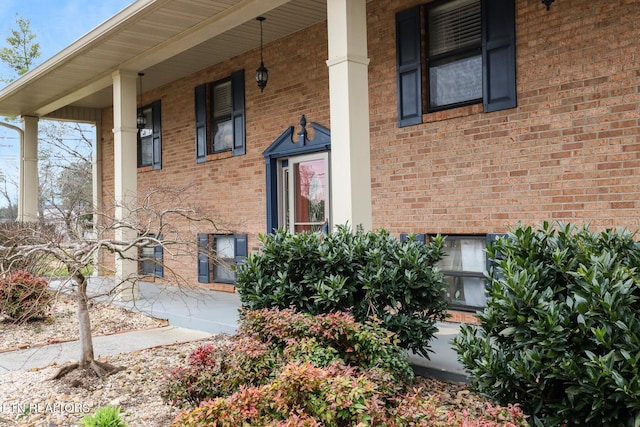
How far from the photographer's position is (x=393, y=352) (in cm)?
389

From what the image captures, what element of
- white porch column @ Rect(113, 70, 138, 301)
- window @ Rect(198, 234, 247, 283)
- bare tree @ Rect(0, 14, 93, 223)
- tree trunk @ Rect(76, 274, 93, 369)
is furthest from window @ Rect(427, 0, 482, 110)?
bare tree @ Rect(0, 14, 93, 223)

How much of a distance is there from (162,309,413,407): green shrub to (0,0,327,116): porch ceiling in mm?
3931

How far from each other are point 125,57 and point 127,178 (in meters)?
1.86

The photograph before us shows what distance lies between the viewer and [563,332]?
2.63 m

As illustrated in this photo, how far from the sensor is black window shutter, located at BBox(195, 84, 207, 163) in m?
10.1

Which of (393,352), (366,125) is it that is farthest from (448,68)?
(393,352)

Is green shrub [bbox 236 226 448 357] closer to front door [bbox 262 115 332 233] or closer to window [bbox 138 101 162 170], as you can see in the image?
front door [bbox 262 115 332 233]

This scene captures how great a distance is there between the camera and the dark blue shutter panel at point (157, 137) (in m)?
11.2

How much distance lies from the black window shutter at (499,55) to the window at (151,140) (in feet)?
23.6

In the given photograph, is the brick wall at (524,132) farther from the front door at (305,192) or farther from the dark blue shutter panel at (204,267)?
the dark blue shutter panel at (204,267)

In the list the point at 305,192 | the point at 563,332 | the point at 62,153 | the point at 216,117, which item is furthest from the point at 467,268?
the point at 62,153

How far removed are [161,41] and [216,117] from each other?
7.88ft

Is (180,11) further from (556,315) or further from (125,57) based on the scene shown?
(556,315)

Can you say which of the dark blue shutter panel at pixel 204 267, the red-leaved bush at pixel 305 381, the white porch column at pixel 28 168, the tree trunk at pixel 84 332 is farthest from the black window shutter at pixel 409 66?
the white porch column at pixel 28 168
